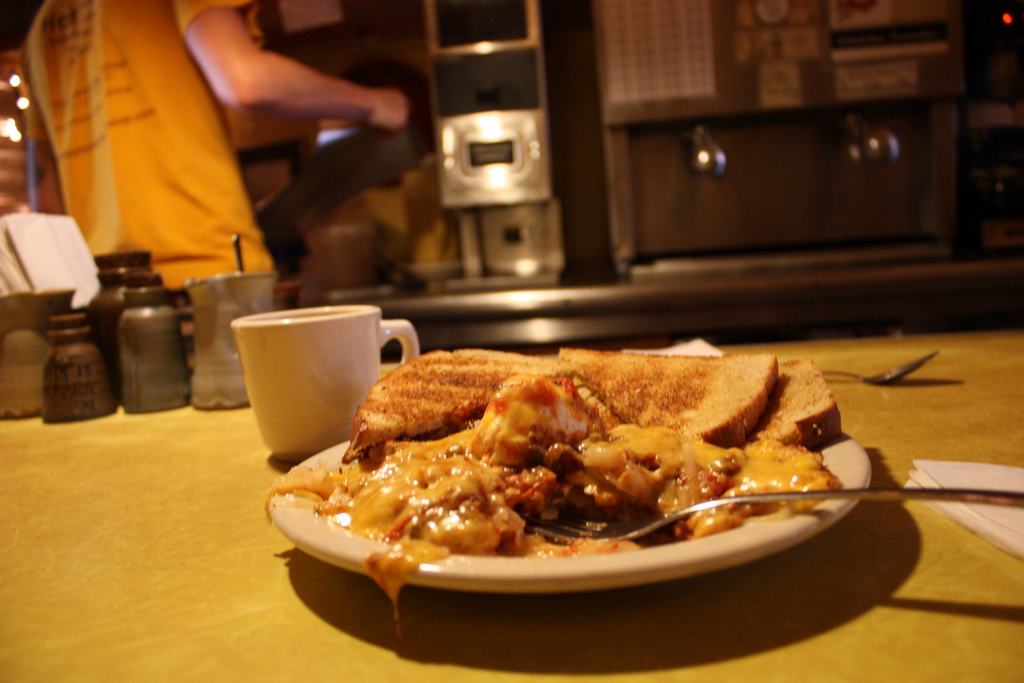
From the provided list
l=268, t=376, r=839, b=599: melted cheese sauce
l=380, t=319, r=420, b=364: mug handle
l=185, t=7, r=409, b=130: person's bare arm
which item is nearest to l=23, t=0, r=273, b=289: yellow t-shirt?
l=185, t=7, r=409, b=130: person's bare arm

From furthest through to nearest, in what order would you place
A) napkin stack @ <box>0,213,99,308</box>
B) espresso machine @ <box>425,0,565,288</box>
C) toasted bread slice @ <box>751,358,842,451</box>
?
1. espresso machine @ <box>425,0,565,288</box>
2. napkin stack @ <box>0,213,99,308</box>
3. toasted bread slice @ <box>751,358,842,451</box>

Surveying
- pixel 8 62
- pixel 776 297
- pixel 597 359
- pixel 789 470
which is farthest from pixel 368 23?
pixel 789 470

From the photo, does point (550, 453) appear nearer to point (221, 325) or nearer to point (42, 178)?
point (221, 325)

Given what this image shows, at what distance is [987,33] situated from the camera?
9.19 feet

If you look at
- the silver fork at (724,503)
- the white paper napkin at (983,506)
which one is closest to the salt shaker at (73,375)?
the silver fork at (724,503)

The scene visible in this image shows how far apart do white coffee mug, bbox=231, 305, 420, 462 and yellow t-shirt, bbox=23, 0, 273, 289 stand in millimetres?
1685

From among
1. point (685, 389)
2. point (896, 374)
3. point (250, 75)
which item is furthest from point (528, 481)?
point (250, 75)

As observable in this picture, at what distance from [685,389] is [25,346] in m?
1.28

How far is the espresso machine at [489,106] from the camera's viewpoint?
2967 mm

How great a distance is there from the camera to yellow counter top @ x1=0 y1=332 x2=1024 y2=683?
0.46 meters

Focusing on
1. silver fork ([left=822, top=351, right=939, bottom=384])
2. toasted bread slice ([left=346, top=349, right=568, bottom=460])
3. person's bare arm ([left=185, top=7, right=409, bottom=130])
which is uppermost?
person's bare arm ([left=185, top=7, right=409, bottom=130])

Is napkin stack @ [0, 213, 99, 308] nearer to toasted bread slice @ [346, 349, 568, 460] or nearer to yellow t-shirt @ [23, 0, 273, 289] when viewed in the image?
yellow t-shirt @ [23, 0, 273, 289]

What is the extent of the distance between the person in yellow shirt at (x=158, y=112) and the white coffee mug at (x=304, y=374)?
1.66 m

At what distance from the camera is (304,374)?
950 mm
